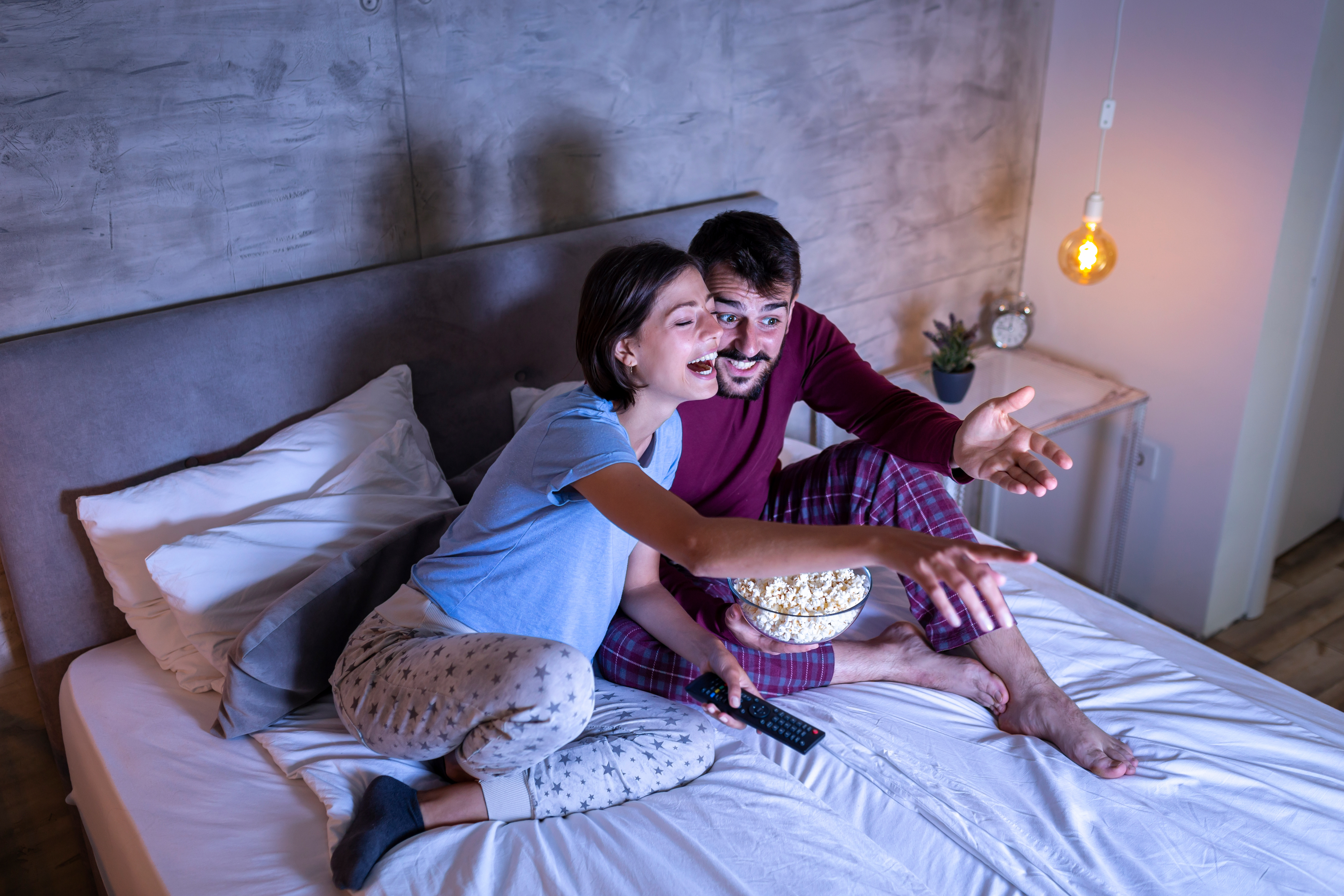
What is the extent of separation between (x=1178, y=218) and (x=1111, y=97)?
357 mm

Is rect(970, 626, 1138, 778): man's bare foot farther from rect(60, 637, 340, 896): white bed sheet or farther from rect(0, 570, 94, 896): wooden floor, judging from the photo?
rect(0, 570, 94, 896): wooden floor

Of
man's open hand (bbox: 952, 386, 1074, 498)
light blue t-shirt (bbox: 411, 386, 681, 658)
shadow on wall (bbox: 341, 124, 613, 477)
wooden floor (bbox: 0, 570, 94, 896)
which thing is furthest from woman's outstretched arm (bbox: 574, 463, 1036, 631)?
wooden floor (bbox: 0, 570, 94, 896)

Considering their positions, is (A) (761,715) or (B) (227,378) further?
(B) (227,378)

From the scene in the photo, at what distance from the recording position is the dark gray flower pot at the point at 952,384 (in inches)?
101

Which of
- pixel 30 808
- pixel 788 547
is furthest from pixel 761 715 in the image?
pixel 30 808

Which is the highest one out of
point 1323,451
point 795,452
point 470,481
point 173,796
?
point 470,481

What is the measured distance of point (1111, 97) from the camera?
2.58 meters

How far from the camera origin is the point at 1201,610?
2682 millimetres

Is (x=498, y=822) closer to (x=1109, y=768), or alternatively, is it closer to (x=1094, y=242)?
(x=1109, y=768)

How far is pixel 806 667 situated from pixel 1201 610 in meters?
1.63

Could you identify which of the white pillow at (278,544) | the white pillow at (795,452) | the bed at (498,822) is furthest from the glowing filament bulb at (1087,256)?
the white pillow at (278,544)

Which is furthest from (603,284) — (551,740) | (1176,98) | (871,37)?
(1176,98)

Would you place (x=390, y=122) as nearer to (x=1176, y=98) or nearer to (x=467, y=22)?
(x=467, y=22)

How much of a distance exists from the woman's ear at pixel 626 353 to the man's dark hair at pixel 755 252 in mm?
368
